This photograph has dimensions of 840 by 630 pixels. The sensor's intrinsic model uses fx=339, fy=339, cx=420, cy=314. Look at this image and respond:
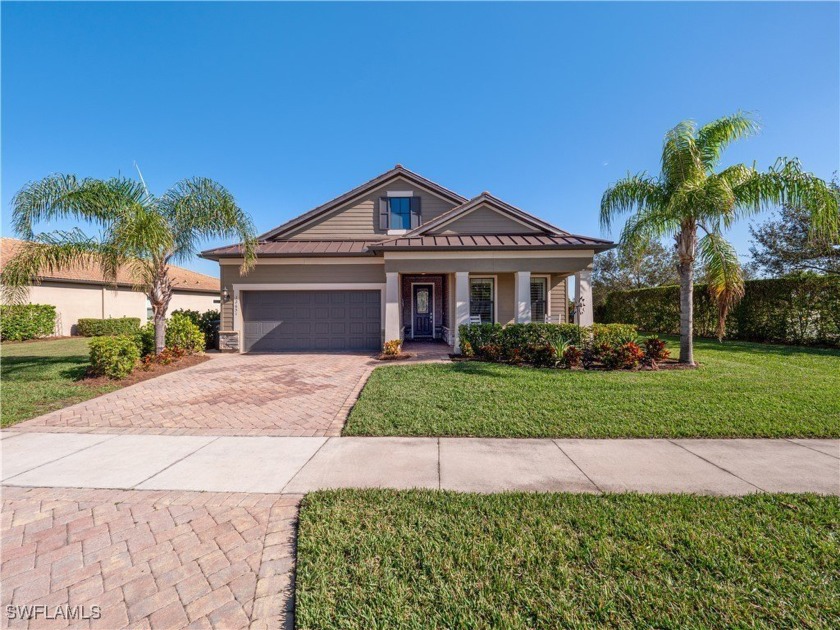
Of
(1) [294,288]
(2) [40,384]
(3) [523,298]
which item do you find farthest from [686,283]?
Result: (2) [40,384]

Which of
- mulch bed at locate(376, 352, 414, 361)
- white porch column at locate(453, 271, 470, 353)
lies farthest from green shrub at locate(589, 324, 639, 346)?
mulch bed at locate(376, 352, 414, 361)

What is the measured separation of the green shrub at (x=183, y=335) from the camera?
11018mm

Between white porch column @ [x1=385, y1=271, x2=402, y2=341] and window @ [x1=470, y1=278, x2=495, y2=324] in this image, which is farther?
window @ [x1=470, y1=278, x2=495, y2=324]

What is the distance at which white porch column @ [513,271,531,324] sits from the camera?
1138 cm

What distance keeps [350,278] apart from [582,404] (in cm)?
946

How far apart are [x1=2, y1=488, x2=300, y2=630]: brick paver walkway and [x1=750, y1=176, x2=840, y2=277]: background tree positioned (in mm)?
22071

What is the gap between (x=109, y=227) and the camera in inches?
336

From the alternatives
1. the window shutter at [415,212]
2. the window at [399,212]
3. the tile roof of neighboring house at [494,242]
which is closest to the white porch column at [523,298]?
the tile roof of neighboring house at [494,242]

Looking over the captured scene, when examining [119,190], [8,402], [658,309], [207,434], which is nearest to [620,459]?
[207,434]

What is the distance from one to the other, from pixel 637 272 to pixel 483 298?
19114 mm

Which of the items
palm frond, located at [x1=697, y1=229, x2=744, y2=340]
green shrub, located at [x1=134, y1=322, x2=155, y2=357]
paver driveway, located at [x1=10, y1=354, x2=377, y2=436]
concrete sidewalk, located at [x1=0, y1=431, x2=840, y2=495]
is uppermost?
palm frond, located at [x1=697, y1=229, x2=744, y2=340]

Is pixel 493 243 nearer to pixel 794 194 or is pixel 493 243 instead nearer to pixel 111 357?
pixel 794 194

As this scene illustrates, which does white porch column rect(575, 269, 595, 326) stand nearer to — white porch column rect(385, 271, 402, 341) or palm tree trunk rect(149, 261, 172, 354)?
white porch column rect(385, 271, 402, 341)

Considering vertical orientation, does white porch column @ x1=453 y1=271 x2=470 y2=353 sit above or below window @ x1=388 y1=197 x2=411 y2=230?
below
